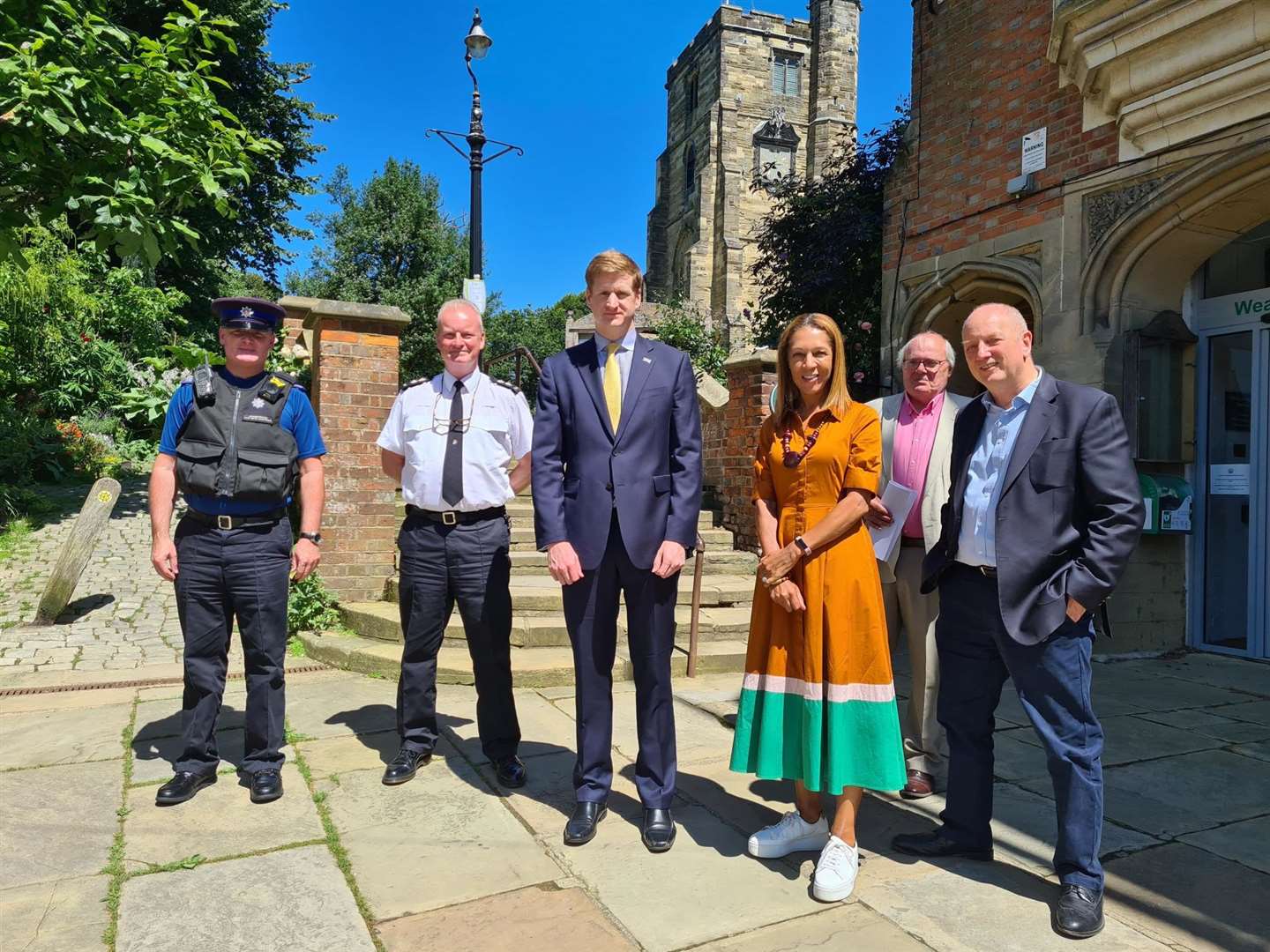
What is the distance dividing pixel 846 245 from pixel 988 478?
7401 mm

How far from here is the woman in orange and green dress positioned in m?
2.73

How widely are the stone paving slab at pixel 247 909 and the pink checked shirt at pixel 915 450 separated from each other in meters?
2.60

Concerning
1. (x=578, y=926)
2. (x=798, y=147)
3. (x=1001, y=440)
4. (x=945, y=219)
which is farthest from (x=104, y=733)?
(x=798, y=147)

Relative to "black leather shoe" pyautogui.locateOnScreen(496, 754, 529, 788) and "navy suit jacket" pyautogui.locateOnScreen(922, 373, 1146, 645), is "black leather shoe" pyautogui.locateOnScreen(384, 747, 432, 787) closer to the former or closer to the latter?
"black leather shoe" pyautogui.locateOnScreen(496, 754, 529, 788)

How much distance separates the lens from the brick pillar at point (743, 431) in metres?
7.30

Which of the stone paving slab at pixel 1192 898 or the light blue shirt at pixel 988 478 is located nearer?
the stone paving slab at pixel 1192 898

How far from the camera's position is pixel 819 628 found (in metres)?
2.78

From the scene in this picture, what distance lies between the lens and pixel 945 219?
24.4ft

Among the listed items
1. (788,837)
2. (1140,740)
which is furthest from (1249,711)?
(788,837)

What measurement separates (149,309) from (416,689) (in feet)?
38.6

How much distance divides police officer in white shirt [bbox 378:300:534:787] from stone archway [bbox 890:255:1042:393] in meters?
4.51

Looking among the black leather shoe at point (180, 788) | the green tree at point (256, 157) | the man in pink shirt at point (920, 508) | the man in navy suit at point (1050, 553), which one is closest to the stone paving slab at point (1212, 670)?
the man in pink shirt at point (920, 508)

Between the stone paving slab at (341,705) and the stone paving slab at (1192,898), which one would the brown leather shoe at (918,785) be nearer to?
the stone paving slab at (1192,898)

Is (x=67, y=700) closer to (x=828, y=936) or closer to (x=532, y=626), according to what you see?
(x=532, y=626)
